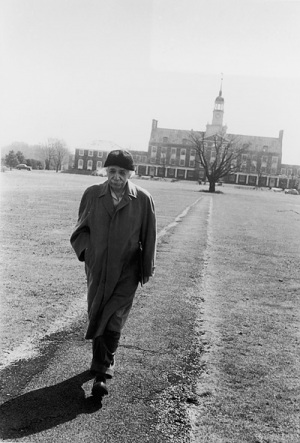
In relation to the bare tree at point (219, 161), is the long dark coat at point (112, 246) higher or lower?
lower

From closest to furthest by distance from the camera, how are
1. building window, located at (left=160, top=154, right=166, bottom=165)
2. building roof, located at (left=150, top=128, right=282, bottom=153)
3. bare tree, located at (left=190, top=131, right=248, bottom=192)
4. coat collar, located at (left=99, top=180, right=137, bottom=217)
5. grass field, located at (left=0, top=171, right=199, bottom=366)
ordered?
1. coat collar, located at (left=99, top=180, right=137, bottom=217)
2. grass field, located at (left=0, top=171, right=199, bottom=366)
3. bare tree, located at (left=190, top=131, right=248, bottom=192)
4. building window, located at (left=160, top=154, right=166, bottom=165)
5. building roof, located at (left=150, top=128, right=282, bottom=153)

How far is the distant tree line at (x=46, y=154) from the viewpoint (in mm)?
80250

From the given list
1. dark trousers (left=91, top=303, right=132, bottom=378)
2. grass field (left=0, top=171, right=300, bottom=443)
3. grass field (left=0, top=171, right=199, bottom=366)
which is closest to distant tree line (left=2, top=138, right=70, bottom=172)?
grass field (left=0, top=171, right=199, bottom=366)

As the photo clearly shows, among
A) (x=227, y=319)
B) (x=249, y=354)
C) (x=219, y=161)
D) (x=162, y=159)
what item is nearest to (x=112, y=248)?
(x=249, y=354)

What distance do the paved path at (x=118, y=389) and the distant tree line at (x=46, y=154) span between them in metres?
70.3

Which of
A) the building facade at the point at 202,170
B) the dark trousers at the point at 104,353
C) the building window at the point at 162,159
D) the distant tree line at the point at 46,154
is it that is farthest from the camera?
the building window at the point at 162,159

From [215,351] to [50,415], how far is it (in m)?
1.94

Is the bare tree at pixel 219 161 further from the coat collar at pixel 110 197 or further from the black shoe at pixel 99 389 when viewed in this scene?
the black shoe at pixel 99 389

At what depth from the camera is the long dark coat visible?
3.85m

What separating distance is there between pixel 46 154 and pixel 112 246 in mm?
85424

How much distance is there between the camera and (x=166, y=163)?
104938 millimetres

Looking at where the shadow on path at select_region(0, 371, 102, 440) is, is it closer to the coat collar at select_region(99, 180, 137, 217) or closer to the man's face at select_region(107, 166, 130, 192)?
the coat collar at select_region(99, 180, 137, 217)

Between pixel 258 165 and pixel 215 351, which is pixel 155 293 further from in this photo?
pixel 258 165

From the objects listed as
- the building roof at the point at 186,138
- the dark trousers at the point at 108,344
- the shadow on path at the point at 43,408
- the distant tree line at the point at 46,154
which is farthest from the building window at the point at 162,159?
the shadow on path at the point at 43,408
